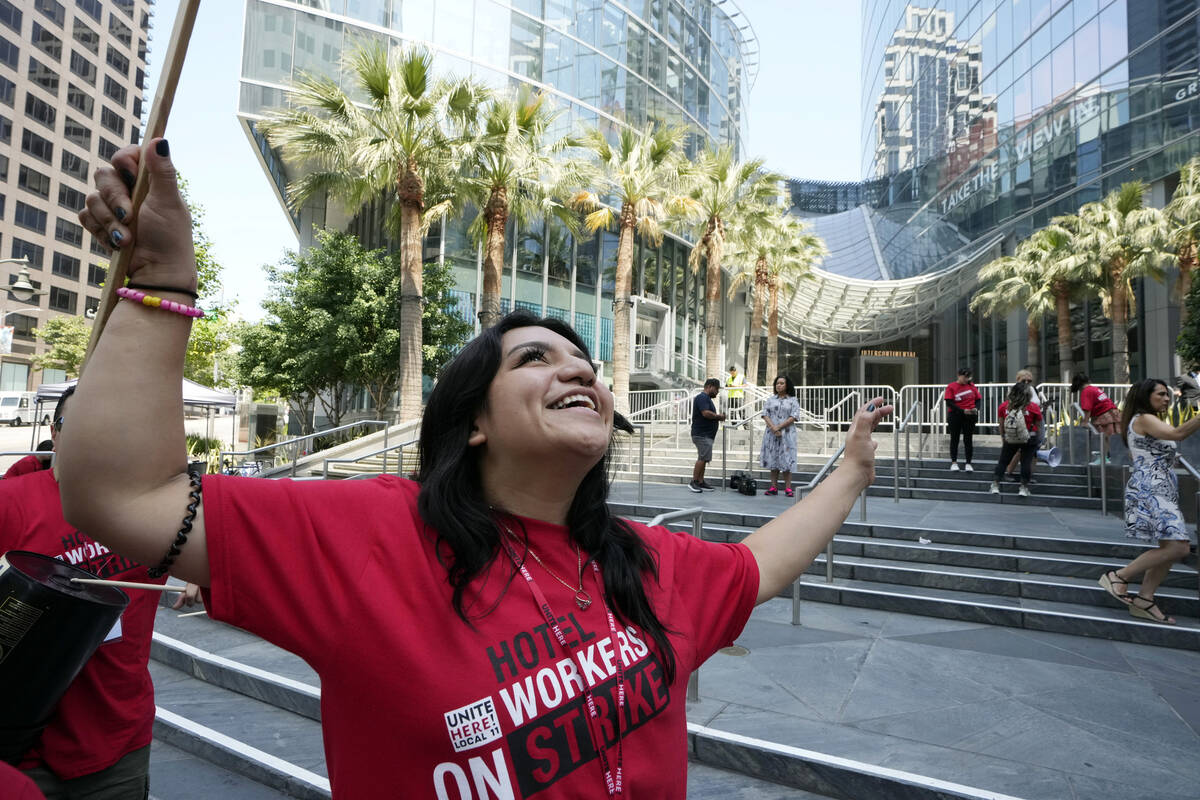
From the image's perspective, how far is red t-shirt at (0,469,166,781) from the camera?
1.87m

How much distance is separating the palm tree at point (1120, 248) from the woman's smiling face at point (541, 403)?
24996mm

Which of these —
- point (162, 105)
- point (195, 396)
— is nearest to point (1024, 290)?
point (195, 396)

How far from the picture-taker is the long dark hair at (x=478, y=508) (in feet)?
3.83

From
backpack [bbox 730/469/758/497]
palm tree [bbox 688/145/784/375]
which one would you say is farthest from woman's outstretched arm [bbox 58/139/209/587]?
palm tree [bbox 688/145/784/375]

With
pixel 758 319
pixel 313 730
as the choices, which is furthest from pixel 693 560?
pixel 758 319

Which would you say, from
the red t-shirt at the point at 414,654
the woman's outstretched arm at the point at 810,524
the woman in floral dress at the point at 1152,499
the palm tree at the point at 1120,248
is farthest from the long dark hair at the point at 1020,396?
the palm tree at the point at 1120,248

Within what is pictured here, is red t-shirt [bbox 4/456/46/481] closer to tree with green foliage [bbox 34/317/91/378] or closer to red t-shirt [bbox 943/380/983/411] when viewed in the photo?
red t-shirt [bbox 943/380/983/411]

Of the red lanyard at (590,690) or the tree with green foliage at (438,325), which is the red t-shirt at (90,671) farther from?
the tree with green foliage at (438,325)

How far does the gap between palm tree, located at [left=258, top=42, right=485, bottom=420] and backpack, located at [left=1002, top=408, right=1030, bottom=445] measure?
37.4 ft

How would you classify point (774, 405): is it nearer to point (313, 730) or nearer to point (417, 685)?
point (313, 730)

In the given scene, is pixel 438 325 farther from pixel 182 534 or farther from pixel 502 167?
pixel 182 534

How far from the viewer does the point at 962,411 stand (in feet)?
37.8

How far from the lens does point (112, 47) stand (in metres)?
61.6

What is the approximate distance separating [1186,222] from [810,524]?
23.4m
